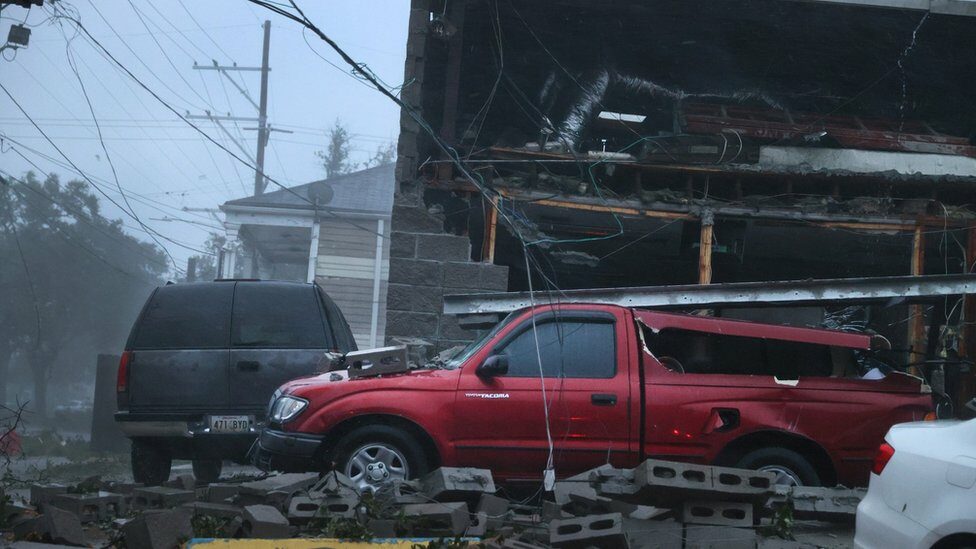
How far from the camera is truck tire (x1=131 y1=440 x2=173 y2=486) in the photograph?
373 inches

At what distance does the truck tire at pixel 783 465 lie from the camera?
7.73m

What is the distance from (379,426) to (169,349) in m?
2.96

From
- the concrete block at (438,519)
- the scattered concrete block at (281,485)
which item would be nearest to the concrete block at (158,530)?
the scattered concrete block at (281,485)

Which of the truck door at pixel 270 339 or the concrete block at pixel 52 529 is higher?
the truck door at pixel 270 339

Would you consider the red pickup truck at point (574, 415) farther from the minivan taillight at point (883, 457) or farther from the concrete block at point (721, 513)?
the minivan taillight at point (883, 457)

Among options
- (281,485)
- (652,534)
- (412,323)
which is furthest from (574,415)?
(412,323)

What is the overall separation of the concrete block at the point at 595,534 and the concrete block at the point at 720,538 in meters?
0.51

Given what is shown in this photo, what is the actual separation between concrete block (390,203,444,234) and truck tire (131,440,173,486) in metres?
4.54

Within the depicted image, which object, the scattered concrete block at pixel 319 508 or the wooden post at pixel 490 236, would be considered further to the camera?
the wooden post at pixel 490 236

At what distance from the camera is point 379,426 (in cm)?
767

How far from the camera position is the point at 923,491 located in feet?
15.6

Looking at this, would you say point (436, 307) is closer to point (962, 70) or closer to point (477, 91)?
point (477, 91)

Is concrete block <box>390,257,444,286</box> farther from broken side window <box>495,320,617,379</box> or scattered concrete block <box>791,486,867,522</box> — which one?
scattered concrete block <box>791,486,867,522</box>

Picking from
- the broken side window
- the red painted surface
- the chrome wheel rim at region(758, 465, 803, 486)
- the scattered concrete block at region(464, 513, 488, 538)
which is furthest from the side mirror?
the red painted surface
